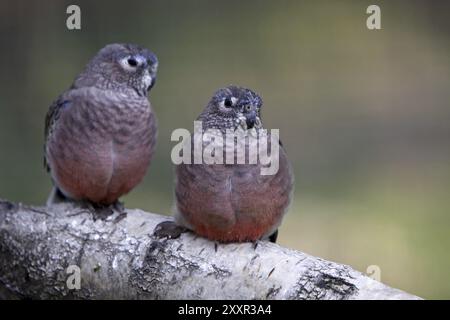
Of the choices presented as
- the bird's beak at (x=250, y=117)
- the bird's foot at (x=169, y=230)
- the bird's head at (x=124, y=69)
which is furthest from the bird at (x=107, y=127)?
the bird's beak at (x=250, y=117)

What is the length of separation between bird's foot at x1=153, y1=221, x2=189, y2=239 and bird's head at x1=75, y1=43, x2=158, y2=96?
576mm

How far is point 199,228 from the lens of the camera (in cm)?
311

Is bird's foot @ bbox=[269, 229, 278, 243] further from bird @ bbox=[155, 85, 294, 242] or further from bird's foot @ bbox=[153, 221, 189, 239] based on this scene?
bird's foot @ bbox=[153, 221, 189, 239]

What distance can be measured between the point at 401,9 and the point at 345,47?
50cm

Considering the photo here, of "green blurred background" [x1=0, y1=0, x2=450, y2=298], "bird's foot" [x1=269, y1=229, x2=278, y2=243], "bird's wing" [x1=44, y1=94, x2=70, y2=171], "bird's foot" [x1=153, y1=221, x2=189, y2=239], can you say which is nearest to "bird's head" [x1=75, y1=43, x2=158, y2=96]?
"bird's wing" [x1=44, y1=94, x2=70, y2=171]

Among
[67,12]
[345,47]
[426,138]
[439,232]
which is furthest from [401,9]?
[67,12]

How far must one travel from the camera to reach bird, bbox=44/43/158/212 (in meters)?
3.43

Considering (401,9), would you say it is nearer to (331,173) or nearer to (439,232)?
(331,173)

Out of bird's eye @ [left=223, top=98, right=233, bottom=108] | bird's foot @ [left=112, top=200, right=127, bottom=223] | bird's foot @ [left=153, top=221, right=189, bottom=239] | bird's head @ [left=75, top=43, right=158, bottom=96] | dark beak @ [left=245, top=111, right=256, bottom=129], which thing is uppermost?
bird's head @ [left=75, top=43, right=158, bottom=96]

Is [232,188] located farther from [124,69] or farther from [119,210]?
[124,69]

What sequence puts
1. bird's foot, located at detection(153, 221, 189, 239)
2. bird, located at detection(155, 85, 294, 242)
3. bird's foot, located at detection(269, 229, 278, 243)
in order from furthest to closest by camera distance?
1. bird's foot, located at detection(269, 229, 278, 243)
2. bird's foot, located at detection(153, 221, 189, 239)
3. bird, located at detection(155, 85, 294, 242)

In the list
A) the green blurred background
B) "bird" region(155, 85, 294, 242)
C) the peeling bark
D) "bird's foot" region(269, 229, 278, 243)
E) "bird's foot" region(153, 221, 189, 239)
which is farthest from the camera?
the green blurred background

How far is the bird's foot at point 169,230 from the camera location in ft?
10.5

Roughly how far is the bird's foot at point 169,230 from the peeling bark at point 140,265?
0.07ft
